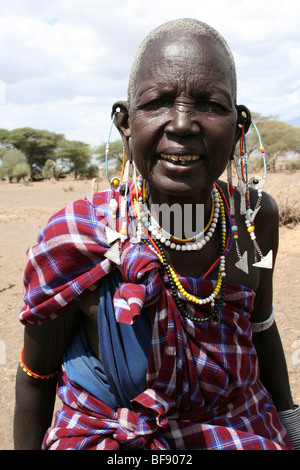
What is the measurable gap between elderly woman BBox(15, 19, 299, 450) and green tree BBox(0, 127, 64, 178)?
32834 millimetres

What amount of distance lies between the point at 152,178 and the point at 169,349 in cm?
53

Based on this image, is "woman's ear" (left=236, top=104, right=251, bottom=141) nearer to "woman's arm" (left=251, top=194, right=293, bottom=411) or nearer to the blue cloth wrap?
"woman's arm" (left=251, top=194, right=293, bottom=411)

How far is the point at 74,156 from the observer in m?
31.9

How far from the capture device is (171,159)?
4.31 feet

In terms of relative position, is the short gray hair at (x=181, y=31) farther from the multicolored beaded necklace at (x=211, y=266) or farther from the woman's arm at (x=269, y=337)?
the woman's arm at (x=269, y=337)

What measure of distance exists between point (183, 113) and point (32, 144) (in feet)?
113

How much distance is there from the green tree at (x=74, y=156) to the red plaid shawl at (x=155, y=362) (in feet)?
99.1

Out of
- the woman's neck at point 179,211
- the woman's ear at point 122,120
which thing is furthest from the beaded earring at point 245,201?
the woman's ear at point 122,120

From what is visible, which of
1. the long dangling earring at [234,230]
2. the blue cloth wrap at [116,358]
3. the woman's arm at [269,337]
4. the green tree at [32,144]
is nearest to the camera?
the blue cloth wrap at [116,358]

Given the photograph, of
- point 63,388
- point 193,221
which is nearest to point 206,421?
point 63,388

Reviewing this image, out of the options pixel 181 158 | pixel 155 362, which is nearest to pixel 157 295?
pixel 155 362

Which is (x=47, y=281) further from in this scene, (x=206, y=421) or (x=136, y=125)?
(x=206, y=421)

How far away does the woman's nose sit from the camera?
127cm

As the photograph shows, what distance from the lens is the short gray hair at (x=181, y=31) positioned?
135 cm
